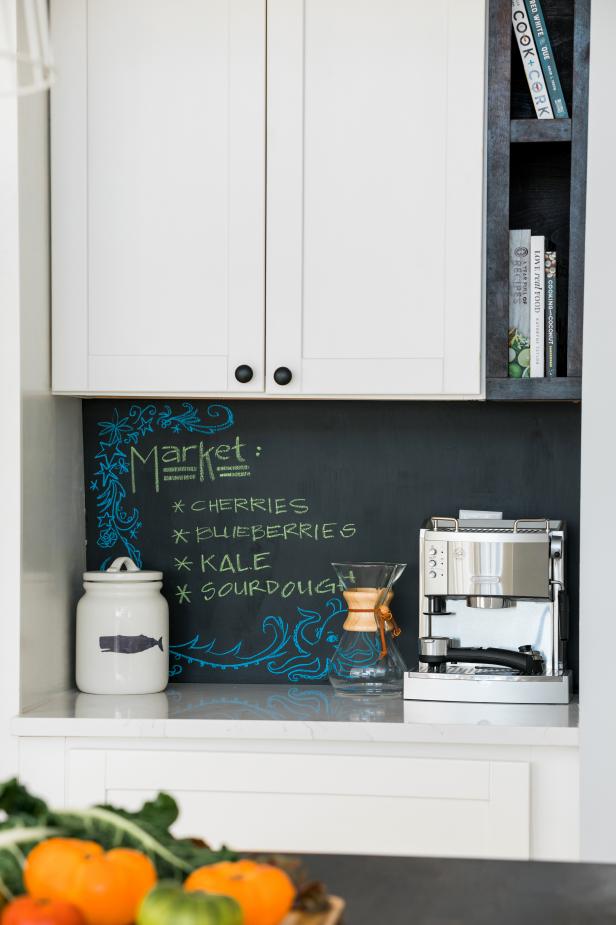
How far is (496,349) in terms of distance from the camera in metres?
2.31

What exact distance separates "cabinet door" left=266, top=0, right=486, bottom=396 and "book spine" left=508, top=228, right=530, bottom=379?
9cm

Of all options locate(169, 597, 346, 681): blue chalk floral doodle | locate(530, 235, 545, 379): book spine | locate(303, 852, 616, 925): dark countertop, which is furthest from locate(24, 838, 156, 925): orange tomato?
locate(169, 597, 346, 681): blue chalk floral doodle

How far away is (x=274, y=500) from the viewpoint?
8.79 ft

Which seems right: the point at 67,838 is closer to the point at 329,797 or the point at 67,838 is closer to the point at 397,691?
the point at 329,797

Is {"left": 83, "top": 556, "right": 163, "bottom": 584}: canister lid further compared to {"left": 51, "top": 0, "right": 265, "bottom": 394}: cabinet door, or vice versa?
{"left": 83, "top": 556, "right": 163, "bottom": 584}: canister lid

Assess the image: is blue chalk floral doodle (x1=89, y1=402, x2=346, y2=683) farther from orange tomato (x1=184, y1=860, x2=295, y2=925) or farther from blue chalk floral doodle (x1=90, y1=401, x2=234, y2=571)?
orange tomato (x1=184, y1=860, x2=295, y2=925)

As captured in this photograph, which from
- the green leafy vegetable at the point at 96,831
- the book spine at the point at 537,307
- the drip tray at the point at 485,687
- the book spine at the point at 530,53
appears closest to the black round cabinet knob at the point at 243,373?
the book spine at the point at 537,307

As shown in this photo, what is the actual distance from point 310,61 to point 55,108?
0.55 metres

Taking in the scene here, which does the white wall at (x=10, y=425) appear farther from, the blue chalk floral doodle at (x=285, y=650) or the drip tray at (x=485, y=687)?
the drip tray at (x=485, y=687)

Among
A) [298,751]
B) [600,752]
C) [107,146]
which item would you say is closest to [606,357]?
Result: [600,752]

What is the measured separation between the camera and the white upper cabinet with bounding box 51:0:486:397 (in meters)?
2.29

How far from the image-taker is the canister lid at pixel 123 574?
2453 millimetres

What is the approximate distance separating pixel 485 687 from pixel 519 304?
31.6 inches

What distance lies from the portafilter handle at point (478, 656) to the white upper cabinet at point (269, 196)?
0.53 m
